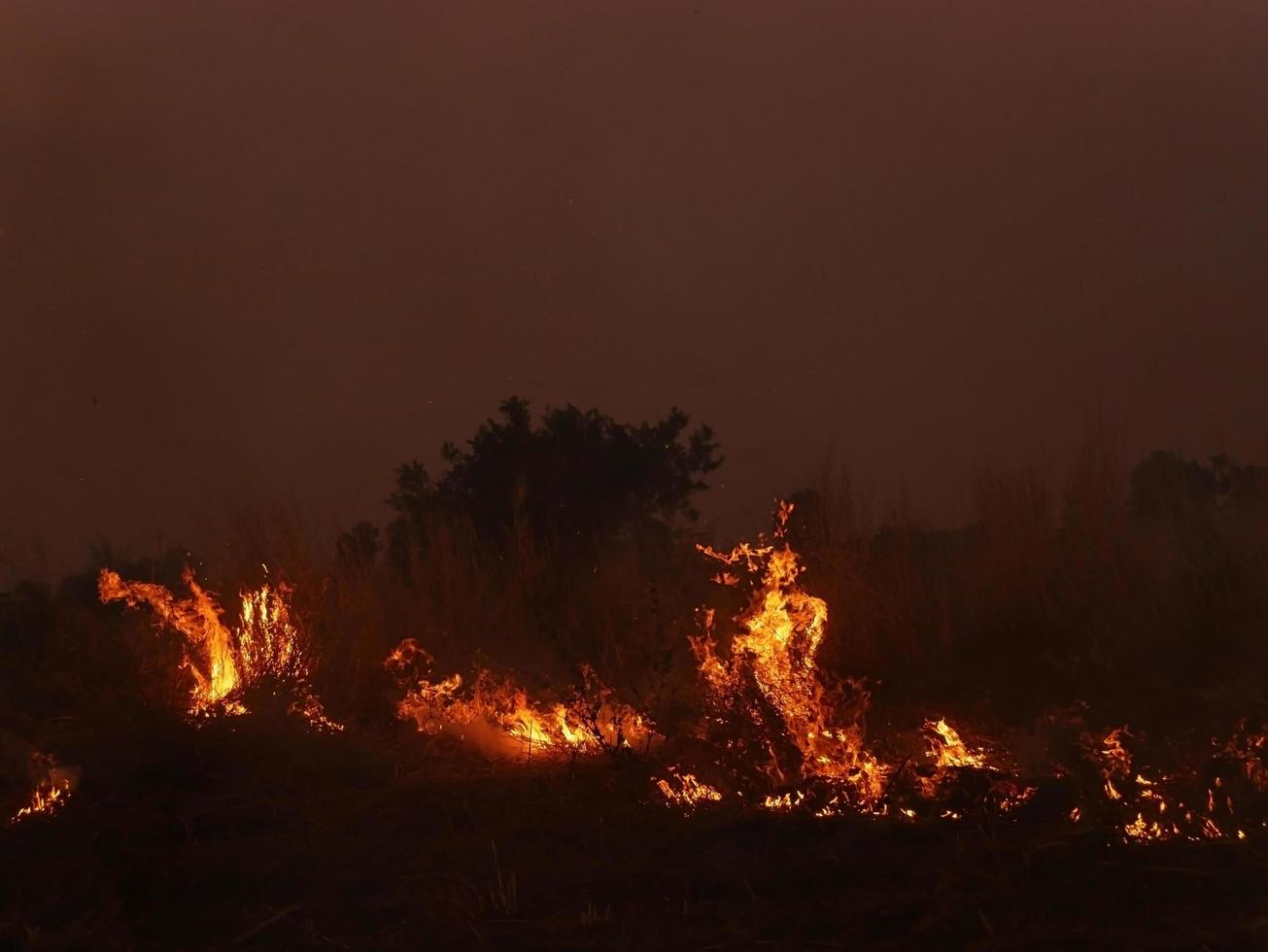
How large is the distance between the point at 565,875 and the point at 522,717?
2521mm

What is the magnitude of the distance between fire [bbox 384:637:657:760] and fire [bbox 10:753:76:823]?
6.76ft

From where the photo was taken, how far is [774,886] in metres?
4.94

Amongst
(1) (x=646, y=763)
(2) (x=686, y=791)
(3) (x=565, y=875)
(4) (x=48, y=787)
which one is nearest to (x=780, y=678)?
(2) (x=686, y=791)

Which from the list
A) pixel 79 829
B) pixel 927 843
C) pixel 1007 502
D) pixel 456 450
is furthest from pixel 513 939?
pixel 456 450

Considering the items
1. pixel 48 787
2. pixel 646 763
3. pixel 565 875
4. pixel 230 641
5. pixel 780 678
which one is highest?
pixel 230 641

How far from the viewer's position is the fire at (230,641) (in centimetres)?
897

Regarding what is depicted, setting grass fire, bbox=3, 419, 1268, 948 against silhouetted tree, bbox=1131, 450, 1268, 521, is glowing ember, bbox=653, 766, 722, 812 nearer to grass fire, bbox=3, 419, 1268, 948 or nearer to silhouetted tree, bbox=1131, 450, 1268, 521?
grass fire, bbox=3, 419, 1268, 948

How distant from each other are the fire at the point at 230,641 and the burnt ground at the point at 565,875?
1892mm

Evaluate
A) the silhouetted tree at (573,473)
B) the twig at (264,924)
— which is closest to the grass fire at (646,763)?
the twig at (264,924)

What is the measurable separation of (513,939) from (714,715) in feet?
7.73

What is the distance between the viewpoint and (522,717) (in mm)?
7781

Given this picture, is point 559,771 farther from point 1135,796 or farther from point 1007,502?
point 1007,502

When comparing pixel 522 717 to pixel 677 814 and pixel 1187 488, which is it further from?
pixel 1187 488

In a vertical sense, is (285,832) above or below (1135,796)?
above
